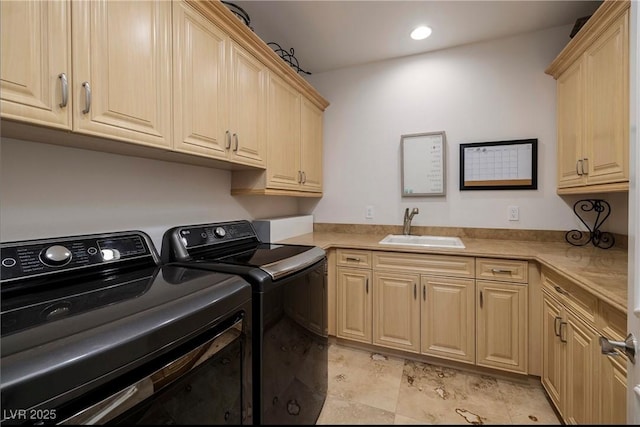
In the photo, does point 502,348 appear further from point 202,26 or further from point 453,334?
point 202,26

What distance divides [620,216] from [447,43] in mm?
1777

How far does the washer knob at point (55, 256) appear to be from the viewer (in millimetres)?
923

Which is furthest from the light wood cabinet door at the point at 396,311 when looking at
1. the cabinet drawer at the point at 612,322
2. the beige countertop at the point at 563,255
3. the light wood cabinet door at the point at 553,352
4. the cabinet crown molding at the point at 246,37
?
the cabinet crown molding at the point at 246,37

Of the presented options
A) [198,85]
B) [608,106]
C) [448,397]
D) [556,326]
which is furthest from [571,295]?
[198,85]

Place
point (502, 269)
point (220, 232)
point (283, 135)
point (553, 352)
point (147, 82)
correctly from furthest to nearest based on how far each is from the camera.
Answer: point (283, 135)
point (502, 269)
point (220, 232)
point (553, 352)
point (147, 82)

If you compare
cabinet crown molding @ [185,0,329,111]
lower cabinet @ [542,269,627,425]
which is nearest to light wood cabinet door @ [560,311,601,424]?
lower cabinet @ [542,269,627,425]

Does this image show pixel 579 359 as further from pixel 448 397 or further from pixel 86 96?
pixel 86 96

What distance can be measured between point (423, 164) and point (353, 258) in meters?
1.07

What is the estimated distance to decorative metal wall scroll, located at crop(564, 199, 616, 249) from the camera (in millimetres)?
1927

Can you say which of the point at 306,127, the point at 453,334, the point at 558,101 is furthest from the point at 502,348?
the point at 306,127

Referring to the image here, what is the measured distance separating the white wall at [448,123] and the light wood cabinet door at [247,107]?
110 centimetres

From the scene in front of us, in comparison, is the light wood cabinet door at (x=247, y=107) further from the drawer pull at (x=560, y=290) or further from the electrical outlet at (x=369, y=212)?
the drawer pull at (x=560, y=290)

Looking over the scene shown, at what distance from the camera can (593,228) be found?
2.02 metres

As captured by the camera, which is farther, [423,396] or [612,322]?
[423,396]
